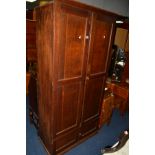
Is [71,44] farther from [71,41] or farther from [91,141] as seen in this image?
[91,141]

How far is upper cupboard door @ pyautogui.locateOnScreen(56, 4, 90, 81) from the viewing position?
5.38ft

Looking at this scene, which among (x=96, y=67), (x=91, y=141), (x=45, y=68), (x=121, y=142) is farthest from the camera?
(x=91, y=141)

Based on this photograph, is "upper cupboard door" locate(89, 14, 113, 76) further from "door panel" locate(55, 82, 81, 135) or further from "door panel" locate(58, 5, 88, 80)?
"door panel" locate(55, 82, 81, 135)

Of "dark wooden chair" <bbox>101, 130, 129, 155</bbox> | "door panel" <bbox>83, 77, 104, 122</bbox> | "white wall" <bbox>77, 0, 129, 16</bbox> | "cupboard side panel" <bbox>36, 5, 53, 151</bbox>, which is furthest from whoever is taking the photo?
"white wall" <bbox>77, 0, 129, 16</bbox>

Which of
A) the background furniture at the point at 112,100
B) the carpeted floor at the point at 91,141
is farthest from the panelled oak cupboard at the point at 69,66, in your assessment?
the background furniture at the point at 112,100

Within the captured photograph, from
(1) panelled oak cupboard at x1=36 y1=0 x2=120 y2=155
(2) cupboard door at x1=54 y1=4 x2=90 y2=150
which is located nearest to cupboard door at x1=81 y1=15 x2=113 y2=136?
(1) panelled oak cupboard at x1=36 y1=0 x2=120 y2=155

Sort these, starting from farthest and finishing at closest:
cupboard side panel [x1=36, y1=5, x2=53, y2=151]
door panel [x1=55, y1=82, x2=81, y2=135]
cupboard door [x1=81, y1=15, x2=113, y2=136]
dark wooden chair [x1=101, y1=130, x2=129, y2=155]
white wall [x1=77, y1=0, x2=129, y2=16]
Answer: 1. white wall [x1=77, y1=0, x2=129, y2=16]
2. cupboard door [x1=81, y1=15, x2=113, y2=136]
3. door panel [x1=55, y1=82, x2=81, y2=135]
4. cupboard side panel [x1=36, y1=5, x2=53, y2=151]
5. dark wooden chair [x1=101, y1=130, x2=129, y2=155]

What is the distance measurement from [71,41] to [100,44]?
0.58 m

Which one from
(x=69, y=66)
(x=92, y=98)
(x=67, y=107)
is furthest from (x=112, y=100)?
(x=69, y=66)

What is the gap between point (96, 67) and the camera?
89.3 inches

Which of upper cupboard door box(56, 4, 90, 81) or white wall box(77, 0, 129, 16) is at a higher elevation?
white wall box(77, 0, 129, 16)

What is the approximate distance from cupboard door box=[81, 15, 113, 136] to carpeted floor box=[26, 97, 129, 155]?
0.22m

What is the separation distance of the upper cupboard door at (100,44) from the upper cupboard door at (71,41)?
156 millimetres

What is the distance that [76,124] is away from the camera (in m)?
2.33
